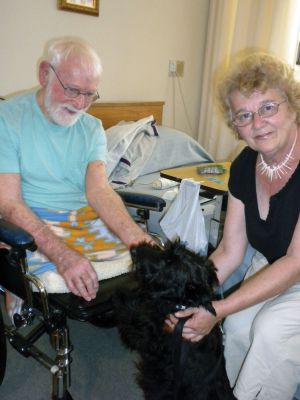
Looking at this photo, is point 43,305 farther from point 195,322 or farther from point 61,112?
point 61,112

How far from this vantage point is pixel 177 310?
3.40 feet

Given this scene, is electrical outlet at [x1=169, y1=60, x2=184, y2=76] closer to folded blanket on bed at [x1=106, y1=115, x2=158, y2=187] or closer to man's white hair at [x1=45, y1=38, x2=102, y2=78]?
folded blanket on bed at [x1=106, y1=115, x2=158, y2=187]

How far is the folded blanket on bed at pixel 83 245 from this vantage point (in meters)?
1.29

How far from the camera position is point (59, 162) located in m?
1.57

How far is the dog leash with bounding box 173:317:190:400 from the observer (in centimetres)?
102

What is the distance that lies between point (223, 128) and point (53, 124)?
214cm

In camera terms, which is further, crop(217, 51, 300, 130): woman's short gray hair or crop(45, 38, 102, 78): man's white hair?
crop(45, 38, 102, 78): man's white hair

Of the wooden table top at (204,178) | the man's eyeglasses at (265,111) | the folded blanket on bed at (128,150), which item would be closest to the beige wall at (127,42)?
the folded blanket on bed at (128,150)

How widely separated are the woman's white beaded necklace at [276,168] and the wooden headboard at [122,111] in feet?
5.25

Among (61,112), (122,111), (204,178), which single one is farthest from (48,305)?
(122,111)

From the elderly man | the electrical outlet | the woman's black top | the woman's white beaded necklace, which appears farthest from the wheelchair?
the electrical outlet

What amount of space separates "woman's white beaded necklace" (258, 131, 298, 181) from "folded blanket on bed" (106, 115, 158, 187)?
3.70 feet

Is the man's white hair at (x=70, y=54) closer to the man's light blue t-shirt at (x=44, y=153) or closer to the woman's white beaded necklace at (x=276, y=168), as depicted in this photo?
the man's light blue t-shirt at (x=44, y=153)

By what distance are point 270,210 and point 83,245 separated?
2.32 feet
